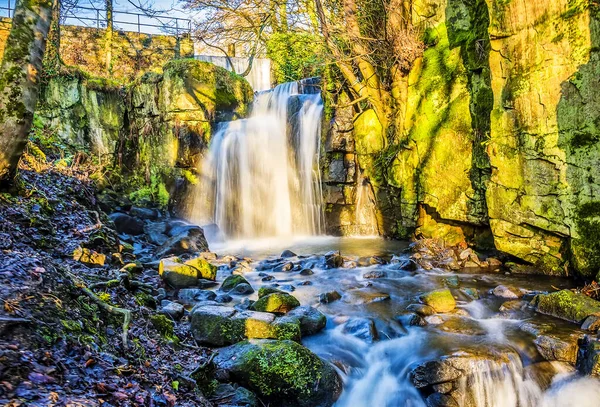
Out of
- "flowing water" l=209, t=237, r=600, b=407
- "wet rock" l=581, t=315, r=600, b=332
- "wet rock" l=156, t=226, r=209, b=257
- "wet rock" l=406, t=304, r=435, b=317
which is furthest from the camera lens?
"wet rock" l=156, t=226, r=209, b=257

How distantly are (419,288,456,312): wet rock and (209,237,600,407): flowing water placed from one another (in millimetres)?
142

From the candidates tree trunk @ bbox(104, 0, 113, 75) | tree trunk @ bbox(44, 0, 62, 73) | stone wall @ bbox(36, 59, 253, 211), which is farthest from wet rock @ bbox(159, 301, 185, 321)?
tree trunk @ bbox(104, 0, 113, 75)

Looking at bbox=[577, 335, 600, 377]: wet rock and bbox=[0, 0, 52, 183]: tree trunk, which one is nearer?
bbox=[577, 335, 600, 377]: wet rock

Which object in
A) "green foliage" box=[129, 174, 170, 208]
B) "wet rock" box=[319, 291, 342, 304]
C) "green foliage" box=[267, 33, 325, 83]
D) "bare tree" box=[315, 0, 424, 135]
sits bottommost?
"wet rock" box=[319, 291, 342, 304]

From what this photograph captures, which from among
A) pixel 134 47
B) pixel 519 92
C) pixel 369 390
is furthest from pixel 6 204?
pixel 134 47

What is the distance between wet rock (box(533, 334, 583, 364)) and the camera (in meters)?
4.40

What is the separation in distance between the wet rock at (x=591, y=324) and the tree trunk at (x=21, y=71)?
7212 millimetres

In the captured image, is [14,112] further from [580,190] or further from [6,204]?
[580,190]

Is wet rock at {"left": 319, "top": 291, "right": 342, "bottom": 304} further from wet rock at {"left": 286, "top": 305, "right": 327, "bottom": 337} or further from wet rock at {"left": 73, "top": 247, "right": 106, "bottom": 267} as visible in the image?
wet rock at {"left": 73, "top": 247, "right": 106, "bottom": 267}

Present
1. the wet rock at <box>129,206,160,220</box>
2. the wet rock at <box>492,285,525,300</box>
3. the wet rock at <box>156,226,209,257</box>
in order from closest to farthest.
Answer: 1. the wet rock at <box>492,285,525,300</box>
2. the wet rock at <box>156,226,209,257</box>
3. the wet rock at <box>129,206,160,220</box>

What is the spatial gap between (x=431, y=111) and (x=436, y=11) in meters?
2.42

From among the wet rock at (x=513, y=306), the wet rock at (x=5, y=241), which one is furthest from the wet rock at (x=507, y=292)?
the wet rock at (x=5, y=241)

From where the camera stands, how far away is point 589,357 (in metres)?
4.14

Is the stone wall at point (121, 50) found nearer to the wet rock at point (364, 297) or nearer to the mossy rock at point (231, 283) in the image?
the mossy rock at point (231, 283)
